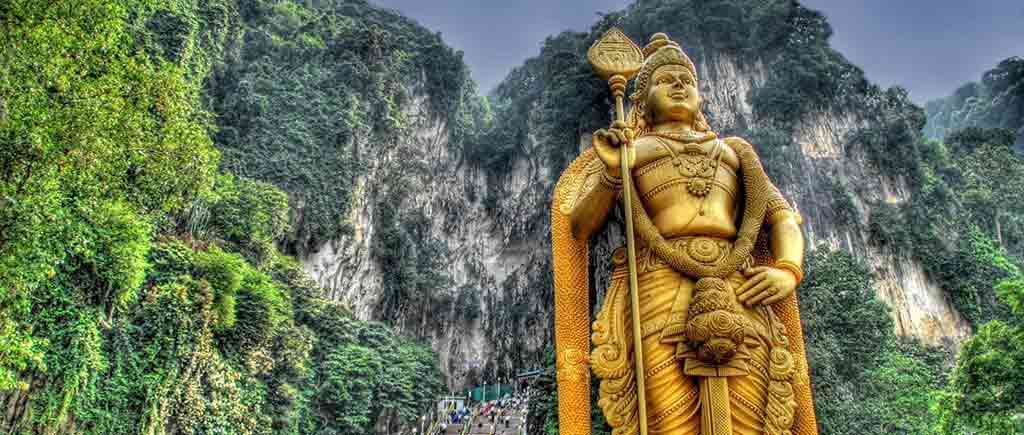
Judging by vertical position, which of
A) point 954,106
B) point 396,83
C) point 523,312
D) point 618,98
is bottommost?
point 618,98

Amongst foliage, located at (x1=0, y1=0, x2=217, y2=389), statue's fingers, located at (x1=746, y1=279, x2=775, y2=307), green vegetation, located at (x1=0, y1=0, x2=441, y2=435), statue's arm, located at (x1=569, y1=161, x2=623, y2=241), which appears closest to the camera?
statue's fingers, located at (x1=746, y1=279, x2=775, y2=307)

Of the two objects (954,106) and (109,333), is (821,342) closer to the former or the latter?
(109,333)

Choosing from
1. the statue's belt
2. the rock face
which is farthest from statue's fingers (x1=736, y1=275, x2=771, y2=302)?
the rock face

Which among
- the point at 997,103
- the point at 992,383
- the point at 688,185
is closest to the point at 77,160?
the point at 688,185

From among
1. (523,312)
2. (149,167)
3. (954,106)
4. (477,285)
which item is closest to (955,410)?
(149,167)

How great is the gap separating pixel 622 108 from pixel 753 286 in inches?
33.9

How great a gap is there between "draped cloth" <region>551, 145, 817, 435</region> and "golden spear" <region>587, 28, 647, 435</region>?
8 centimetres

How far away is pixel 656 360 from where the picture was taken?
240 cm

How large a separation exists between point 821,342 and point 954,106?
33.5 meters

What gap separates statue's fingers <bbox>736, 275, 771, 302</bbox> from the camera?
243 centimetres

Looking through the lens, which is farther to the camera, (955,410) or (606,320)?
(955,410)

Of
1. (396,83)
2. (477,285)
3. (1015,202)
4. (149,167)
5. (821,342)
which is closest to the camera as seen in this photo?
(149,167)

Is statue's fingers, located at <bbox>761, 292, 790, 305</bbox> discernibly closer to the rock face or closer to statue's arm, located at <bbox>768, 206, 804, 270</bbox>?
statue's arm, located at <bbox>768, 206, 804, 270</bbox>

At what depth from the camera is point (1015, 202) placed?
2052 cm
